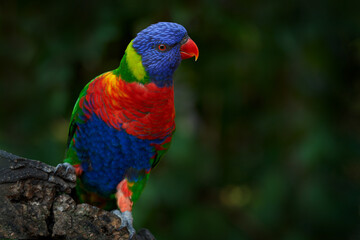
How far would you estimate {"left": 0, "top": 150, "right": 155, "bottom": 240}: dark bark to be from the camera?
4.33 feet

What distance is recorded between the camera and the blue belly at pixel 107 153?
189 cm

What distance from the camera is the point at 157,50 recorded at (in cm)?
180

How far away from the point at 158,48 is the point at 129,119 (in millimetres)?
337

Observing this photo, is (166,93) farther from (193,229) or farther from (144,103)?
(193,229)

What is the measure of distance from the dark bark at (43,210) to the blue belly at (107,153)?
1.38 feet

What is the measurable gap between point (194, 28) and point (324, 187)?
168 centimetres

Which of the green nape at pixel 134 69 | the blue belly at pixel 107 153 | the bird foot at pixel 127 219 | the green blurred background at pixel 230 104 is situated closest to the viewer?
the bird foot at pixel 127 219

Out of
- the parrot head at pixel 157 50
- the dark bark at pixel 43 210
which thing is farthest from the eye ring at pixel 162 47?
the dark bark at pixel 43 210

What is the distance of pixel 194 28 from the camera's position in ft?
9.89

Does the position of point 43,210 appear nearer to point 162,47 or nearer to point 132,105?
point 132,105

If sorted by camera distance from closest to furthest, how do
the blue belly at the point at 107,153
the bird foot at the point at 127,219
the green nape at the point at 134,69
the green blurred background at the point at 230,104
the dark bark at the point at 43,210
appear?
the dark bark at the point at 43,210
the bird foot at the point at 127,219
the green nape at the point at 134,69
the blue belly at the point at 107,153
the green blurred background at the point at 230,104

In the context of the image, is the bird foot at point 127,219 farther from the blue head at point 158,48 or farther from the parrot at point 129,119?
the blue head at point 158,48

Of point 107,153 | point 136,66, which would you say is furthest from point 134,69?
point 107,153

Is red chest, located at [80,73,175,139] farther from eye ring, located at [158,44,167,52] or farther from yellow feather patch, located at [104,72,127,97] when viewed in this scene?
eye ring, located at [158,44,167,52]
